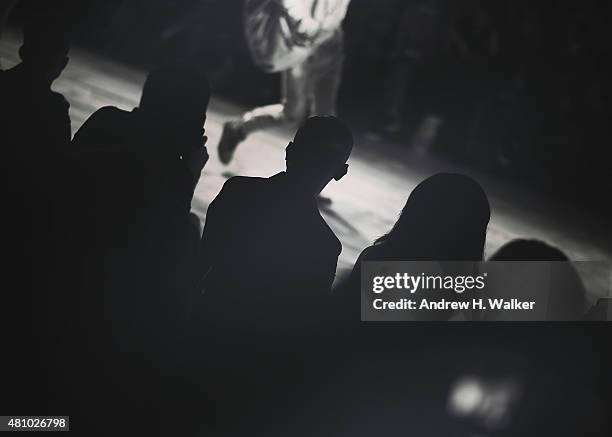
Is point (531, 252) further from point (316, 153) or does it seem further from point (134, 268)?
point (134, 268)

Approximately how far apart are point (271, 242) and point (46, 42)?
1.06 metres

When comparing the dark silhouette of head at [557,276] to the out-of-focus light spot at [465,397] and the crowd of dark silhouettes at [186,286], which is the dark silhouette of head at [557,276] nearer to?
the crowd of dark silhouettes at [186,286]

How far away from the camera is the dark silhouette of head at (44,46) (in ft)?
7.50

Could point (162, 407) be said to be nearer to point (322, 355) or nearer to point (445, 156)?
point (322, 355)

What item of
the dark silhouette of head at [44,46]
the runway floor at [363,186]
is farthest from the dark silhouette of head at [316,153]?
the runway floor at [363,186]

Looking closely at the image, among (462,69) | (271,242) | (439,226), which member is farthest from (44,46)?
(462,69)

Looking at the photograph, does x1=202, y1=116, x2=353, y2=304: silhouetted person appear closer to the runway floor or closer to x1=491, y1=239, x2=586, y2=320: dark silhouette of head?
x1=491, y1=239, x2=586, y2=320: dark silhouette of head

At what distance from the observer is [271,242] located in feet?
6.02

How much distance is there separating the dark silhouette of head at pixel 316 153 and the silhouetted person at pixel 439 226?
235mm

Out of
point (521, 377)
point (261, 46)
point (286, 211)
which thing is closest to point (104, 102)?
point (261, 46)

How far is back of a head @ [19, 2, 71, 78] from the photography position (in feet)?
7.50

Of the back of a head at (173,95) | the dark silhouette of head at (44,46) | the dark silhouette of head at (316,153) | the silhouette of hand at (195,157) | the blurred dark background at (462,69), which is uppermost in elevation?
the blurred dark background at (462,69)

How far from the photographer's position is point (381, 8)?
26.5ft

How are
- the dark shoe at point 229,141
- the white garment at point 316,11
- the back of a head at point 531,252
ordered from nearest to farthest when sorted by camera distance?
the back of a head at point 531,252, the white garment at point 316,11, the dark shoe at point 229,141
